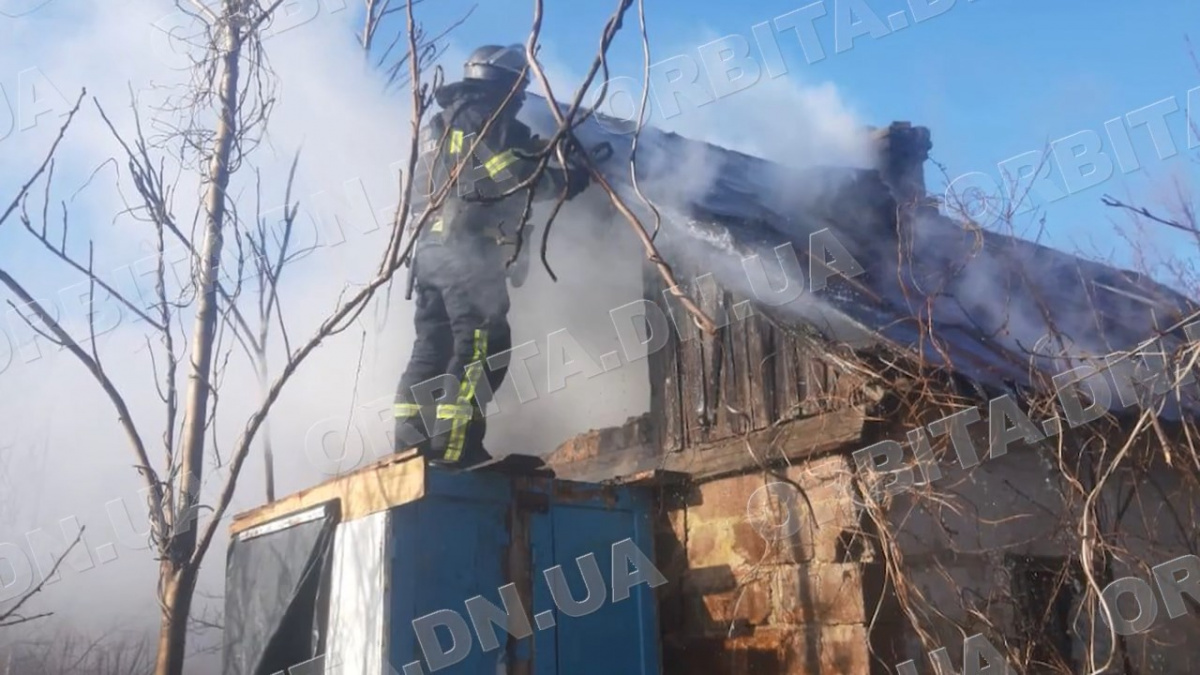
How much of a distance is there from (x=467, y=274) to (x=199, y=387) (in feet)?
5.70

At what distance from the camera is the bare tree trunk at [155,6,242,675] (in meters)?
3.46

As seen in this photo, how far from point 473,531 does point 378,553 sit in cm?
45

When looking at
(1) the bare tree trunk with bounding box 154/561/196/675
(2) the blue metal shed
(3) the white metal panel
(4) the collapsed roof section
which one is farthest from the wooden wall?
(1) the bare tree trunk with bounding box 154/561/196/675

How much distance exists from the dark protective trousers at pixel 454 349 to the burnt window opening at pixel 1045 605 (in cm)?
275

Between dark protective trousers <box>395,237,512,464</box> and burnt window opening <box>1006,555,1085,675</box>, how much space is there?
275 cm

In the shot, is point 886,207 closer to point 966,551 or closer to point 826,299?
point 826,299

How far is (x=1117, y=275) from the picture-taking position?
797 centimetres

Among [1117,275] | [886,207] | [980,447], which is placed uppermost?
[886,207]

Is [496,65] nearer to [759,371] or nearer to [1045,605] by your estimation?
[759,371]

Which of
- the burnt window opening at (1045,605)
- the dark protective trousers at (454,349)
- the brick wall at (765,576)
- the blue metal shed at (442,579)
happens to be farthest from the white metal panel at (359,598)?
the burnt window opening at (1045,605)

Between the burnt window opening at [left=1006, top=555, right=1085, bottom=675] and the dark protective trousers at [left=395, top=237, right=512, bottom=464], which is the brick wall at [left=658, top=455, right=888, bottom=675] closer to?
the burnt window opening at [left=1006, top=555, right=1085, bottom=675]

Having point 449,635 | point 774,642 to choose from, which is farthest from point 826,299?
point 449,635

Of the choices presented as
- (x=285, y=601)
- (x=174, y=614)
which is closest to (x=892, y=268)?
(x=285, y=601)

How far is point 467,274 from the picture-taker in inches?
206
